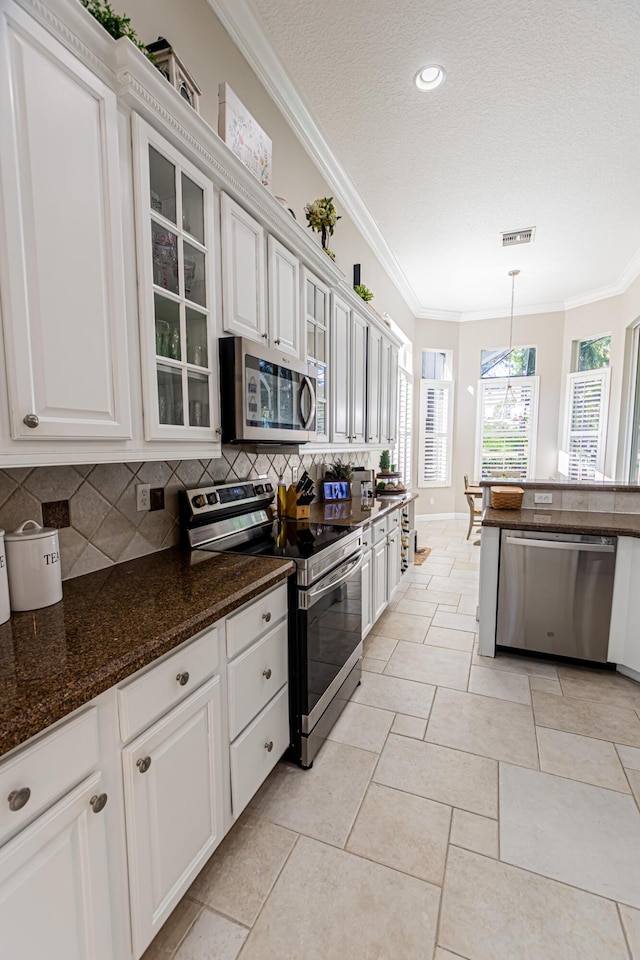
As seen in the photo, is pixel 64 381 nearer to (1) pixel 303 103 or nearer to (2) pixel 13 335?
(2) pixel 13 335

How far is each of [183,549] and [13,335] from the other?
3.63 ft

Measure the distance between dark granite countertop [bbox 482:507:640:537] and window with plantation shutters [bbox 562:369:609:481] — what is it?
138 inches

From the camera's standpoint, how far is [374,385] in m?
3.81

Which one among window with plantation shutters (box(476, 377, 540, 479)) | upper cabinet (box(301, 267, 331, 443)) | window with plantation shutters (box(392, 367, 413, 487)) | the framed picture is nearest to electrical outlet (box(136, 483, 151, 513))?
upper cabinet (box(301, 267, 331, 443))

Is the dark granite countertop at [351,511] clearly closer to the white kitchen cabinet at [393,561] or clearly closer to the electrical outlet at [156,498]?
the white kitchen cabinet at [393,561]

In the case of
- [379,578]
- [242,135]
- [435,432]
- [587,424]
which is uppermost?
[242,135]

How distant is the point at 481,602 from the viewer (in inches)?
115

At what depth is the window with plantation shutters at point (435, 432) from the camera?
23.7 ft

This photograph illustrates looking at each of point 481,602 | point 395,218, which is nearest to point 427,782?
point 481,602

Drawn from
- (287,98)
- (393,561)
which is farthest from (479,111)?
(393,561)

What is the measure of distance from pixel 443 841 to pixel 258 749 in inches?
29.7

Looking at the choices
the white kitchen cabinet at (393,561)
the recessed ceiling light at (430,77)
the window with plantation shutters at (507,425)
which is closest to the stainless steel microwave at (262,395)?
the white kitchen cabinet at (393,561)

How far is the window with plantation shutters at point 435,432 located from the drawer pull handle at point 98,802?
22.0ft

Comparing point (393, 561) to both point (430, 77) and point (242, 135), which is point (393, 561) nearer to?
point (242, 135)
